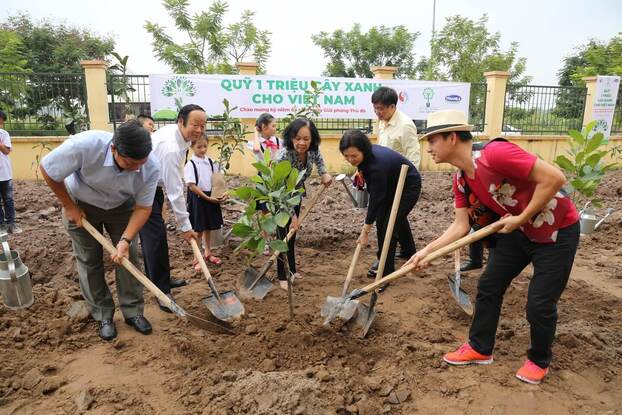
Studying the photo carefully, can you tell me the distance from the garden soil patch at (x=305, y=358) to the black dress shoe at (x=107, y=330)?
0.07 meters

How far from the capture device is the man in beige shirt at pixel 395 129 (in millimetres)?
3836

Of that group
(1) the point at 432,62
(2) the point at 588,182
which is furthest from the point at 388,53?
(2) the point at 588,182

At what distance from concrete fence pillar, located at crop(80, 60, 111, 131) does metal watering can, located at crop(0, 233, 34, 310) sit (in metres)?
5.85

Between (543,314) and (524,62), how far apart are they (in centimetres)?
1949

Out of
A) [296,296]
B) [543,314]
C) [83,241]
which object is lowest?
[296,296]

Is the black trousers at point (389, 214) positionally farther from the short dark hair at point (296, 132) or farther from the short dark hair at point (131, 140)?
the short dark hair at point (131, 140)

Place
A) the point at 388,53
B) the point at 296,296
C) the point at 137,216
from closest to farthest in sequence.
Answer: the point at 137,216, the point at 296,296, the point at 388,53

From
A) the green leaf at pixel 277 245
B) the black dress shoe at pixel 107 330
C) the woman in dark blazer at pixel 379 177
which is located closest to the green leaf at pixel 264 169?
the green leaf at pixel 277 245

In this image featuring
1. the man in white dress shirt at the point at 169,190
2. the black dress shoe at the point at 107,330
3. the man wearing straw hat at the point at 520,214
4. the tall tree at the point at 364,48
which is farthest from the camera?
the tall tree at the point at 364,48

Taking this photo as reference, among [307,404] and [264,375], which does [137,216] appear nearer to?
[264,375]

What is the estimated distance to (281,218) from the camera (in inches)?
96.6

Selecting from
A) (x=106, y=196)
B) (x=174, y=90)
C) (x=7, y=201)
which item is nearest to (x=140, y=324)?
(x=106, y=196)

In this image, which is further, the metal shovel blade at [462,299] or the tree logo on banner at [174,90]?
the tree logo on banner at [174,90]

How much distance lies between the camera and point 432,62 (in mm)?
14812
